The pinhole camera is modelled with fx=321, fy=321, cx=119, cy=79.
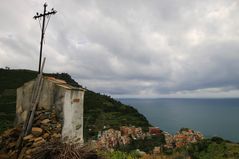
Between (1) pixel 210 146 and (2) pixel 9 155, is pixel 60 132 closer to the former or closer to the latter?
(2) pixel 9 155

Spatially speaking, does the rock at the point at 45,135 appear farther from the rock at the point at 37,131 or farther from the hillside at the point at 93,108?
the hillside at the point at 93,108

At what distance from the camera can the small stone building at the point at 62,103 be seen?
781 centimetres

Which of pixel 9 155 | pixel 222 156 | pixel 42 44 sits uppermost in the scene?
pixel 42 44

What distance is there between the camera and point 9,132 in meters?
7.83

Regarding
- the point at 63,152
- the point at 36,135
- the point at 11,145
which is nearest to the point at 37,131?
the point at 36,135

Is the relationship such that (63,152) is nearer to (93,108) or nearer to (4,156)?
(4,156)

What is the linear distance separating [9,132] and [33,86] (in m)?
1.28

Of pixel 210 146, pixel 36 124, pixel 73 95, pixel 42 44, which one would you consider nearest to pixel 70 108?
pixel 73 95

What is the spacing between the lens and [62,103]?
25.5 ft

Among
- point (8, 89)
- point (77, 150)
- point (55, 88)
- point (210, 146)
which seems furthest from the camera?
point (8, 89)

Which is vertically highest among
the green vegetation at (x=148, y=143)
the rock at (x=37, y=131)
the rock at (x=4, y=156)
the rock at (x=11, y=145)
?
the rock at (x=37, y=131)

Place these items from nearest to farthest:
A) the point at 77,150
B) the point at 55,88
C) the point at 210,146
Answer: the point at 77,150
the point at 55,88
the point at 210,146

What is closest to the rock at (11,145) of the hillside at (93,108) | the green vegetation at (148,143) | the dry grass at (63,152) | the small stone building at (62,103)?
the small stone building at (62,103)

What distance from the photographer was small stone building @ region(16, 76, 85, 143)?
7.81 m
